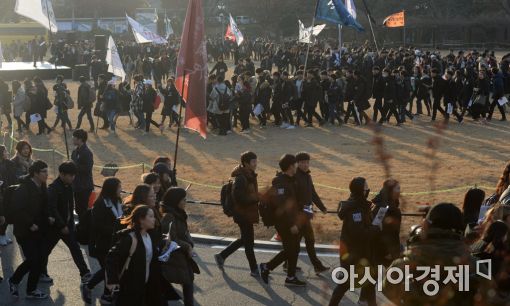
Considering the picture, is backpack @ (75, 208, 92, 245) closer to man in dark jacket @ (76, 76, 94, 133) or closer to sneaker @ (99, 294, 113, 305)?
sneaker @ (99, 294, 113, 305)

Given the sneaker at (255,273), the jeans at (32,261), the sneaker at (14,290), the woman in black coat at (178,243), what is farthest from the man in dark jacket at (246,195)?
the sneaker at (14,290)

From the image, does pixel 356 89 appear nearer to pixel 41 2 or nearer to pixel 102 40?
pixel 41 2

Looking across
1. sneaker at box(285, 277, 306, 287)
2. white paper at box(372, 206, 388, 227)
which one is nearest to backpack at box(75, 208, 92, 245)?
sneaker at box(285, 277, 306, 287)

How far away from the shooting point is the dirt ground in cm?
1275

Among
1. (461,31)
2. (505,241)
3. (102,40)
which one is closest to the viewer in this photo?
(505,241)

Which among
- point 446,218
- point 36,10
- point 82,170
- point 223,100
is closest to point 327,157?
point 223,100

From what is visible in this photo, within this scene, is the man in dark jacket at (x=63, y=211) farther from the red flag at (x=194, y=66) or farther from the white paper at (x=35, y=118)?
the white paper at (x=35, y=118)

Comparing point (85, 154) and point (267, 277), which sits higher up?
point (85, 154)

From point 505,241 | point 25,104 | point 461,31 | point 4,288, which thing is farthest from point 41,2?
point 461,31

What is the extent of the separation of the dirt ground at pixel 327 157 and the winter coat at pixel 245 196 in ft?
6.78

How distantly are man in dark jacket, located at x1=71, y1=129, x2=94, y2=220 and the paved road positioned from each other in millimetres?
747

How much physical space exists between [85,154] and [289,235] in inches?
A: 127

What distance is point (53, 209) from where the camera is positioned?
846 centimetres

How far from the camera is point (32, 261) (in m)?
8.37
